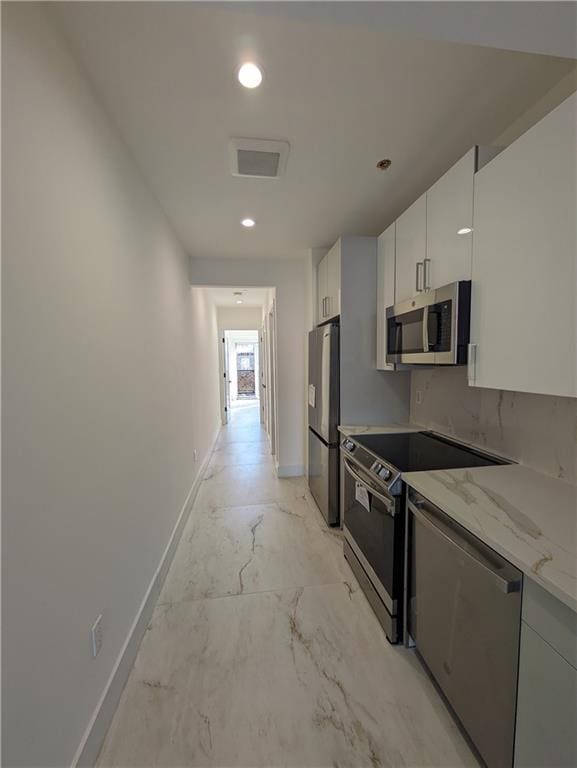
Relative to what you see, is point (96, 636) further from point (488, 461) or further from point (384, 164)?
point (384, 164)

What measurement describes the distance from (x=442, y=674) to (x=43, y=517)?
5.25 ft

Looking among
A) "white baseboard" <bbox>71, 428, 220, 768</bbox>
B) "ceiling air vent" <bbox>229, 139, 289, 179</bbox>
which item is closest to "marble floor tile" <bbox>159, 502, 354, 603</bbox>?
"white baseboard" <bbox>71, 428, 220, 768</bbox>

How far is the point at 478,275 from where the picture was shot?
134 cm

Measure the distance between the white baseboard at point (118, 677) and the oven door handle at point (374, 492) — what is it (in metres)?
1.37

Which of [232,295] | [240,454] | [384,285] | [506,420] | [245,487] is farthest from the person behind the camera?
[232,295]

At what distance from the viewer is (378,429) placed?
236 cm

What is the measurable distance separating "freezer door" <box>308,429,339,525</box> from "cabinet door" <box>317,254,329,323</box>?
1183mm

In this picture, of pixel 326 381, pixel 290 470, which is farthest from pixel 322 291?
pixel 290 470

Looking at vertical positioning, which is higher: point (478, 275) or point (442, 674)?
point (478, 275)

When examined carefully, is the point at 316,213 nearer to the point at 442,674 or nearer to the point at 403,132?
the point at 403,132

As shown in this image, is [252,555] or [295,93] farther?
[252,555]

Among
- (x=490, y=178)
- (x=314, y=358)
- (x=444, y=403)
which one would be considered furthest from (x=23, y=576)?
(x=314, y=358)

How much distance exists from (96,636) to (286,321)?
3113 mm

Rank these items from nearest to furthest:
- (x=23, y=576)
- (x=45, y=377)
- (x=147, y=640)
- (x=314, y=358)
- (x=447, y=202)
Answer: (x=23, y=576)
(x=45, y=377)
(x=447, y=202)
(x=147, y=640)
(x=314, y=358)
